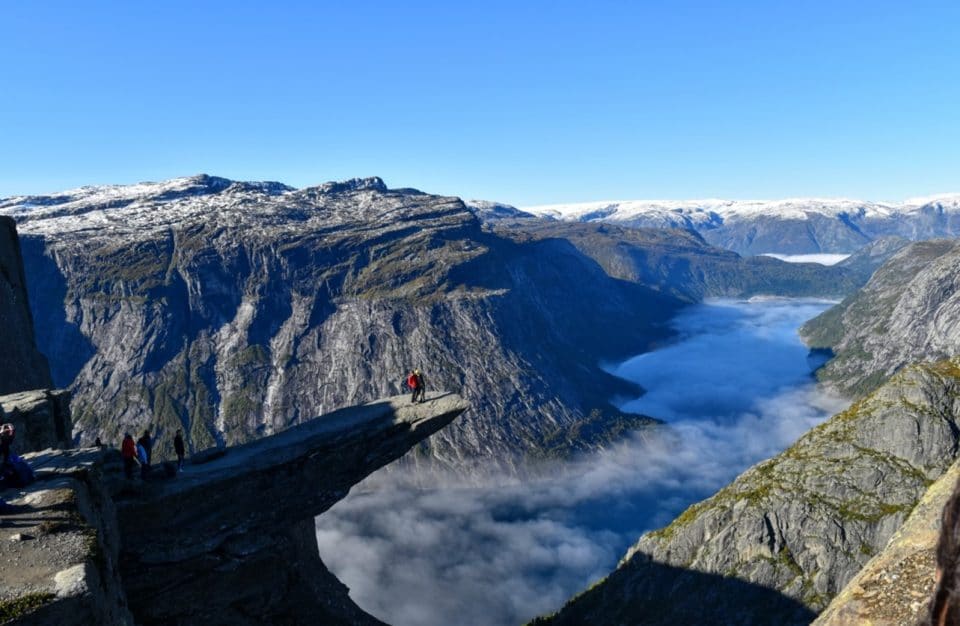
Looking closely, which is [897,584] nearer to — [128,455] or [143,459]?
[128,455]

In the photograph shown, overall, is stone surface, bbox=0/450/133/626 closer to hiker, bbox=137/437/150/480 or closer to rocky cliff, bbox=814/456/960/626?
hiker, bbox=137/437/150/480

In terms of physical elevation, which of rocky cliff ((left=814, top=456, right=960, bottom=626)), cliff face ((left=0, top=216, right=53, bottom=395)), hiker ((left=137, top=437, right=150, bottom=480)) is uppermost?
cliff face ((left=0, top=216, right=53, bottom=395))

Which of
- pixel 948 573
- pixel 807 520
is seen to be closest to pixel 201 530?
Answer: pixel 948 573

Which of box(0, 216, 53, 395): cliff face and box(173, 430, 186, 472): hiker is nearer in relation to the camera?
box(173, 430, 186, 472): hiker

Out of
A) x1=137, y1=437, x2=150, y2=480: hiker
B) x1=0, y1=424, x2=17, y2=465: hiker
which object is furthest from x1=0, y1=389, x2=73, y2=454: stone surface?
x1=0, y1=424, x2=17, y2=465: hiker

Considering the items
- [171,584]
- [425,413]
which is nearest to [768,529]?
[425,413]

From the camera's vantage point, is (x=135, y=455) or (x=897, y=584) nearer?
(x=897, y=584)

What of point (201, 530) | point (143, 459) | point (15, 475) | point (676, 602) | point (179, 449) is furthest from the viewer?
point (676, 602)

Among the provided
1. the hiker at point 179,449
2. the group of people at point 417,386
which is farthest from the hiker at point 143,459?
the group of people at point 417,386
